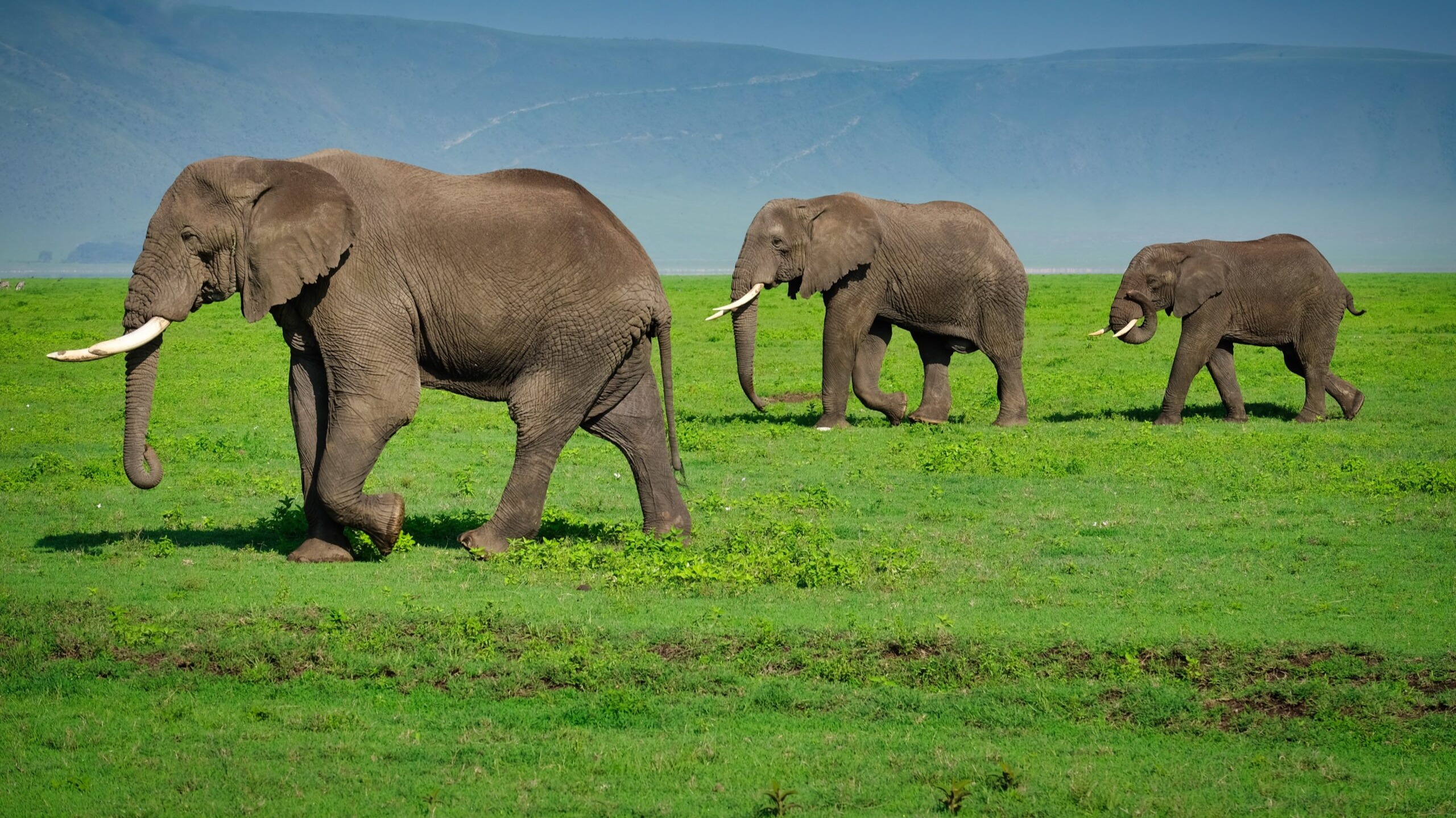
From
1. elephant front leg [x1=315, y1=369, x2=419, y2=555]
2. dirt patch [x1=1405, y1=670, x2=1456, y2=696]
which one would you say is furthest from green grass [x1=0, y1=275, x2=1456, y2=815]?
elephant front leg [x1=315, y1=369, x2=419, y2=555]

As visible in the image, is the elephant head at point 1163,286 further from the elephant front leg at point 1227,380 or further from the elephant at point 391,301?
the elephant at point 391,301

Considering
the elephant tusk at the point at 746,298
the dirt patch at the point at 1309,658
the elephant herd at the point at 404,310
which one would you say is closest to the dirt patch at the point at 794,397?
the elephant tusk at the point at 746,298

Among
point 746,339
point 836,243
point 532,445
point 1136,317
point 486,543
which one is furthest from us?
point 1136,317

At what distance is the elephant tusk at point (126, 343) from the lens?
10281 mm

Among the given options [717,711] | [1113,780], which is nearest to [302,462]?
[717,711]

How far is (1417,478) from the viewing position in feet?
49.4

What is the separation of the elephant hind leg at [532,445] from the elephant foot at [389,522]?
0.63 metres

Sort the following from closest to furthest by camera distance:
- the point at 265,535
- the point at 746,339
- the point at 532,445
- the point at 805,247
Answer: the point at 532,445 → the point at 265,535 → the point at 746,339 → the point at 805,247

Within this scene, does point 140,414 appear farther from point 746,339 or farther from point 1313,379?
point 1313,379

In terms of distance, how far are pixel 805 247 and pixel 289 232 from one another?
10.5 metres

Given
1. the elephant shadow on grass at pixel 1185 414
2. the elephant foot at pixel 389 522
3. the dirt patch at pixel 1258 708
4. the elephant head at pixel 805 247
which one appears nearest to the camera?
the dirt patch at pixel 1258 708

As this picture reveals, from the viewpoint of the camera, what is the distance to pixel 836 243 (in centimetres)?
2008

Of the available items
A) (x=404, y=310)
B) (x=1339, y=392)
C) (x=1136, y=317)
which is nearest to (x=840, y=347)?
(x=1136, y=317)

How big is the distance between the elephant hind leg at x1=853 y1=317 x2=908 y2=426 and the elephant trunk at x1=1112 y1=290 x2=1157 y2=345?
3212 mm
